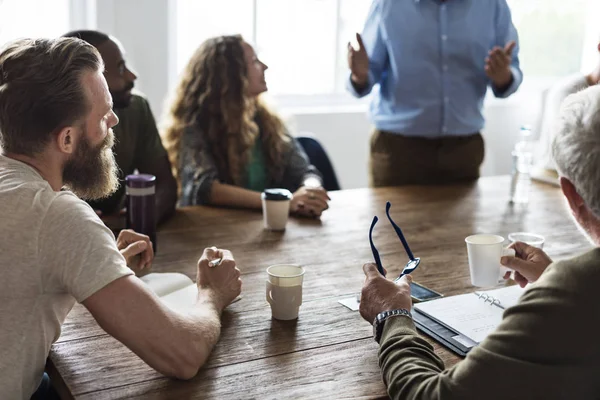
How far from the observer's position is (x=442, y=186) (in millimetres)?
2930

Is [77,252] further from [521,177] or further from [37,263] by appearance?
[521,177]

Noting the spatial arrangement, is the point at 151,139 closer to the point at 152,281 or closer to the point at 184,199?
the point at 184,199

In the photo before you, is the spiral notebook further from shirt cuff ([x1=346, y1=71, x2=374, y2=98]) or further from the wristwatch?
shirt cuff ([x1=346, y1=71, x2=374, y2=98])

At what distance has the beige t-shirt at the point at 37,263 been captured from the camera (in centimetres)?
128

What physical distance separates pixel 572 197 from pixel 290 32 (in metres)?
3.50

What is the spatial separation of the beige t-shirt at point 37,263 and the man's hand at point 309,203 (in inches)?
46.8

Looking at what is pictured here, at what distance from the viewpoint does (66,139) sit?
1.41 m

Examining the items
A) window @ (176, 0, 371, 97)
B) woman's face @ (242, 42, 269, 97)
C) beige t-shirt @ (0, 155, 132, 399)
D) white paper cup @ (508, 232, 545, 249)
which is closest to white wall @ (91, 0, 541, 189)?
window @ (176, 0, 371, 97)

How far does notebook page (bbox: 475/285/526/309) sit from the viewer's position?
5.56ft

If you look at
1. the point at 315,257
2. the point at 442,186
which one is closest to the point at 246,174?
the point at 442,186

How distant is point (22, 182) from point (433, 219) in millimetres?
1460

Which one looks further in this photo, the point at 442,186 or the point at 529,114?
the point at 529,114

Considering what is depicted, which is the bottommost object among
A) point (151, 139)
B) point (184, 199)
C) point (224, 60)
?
point (184, 199)

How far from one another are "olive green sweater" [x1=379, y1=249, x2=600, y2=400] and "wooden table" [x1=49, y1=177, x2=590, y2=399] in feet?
0.89
